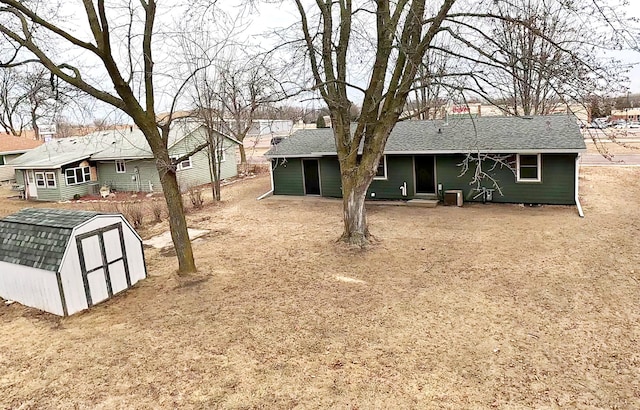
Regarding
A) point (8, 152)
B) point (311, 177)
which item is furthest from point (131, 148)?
point (8, 152)

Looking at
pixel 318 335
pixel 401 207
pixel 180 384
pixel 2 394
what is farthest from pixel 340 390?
pixel 401 207

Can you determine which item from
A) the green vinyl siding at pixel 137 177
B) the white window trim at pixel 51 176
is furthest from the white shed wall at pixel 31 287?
the white window trim at pixel 51 176

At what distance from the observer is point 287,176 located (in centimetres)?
1933

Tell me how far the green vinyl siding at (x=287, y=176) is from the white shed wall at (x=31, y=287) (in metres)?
11.8

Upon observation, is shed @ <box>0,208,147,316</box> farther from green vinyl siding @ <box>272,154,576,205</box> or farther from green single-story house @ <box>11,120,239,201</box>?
green single-story house @ <box>11,120,239,201</box>

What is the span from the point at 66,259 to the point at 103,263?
818mm

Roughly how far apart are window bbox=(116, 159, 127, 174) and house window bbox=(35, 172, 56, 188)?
3.03m

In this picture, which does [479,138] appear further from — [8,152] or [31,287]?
[8,152]

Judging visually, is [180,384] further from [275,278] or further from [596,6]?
[596,6]

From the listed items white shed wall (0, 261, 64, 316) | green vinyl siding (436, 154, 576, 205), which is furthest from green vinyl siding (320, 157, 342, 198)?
white shed wall (0, 261, 64, 316)

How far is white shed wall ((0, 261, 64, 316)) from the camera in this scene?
765 cm

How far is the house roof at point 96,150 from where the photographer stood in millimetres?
22828

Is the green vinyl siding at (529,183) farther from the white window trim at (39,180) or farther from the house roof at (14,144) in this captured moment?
the house roof at (14,144)

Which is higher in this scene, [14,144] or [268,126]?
[14,144]
